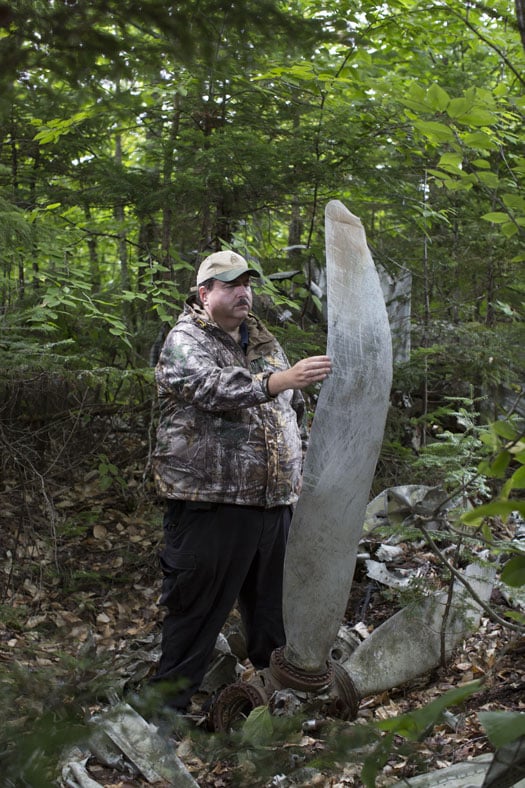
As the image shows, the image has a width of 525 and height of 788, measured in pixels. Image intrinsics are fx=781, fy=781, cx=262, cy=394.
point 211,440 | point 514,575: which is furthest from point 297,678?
point 514,575

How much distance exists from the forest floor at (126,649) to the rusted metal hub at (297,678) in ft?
1.43

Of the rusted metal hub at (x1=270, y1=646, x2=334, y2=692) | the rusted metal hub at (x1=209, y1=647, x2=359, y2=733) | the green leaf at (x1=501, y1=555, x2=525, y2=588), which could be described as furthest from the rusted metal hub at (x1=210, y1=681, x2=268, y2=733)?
the green leaf at (x1=501, y1=555, x2=525, y2=588)

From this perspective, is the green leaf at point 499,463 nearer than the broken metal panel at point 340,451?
Yes

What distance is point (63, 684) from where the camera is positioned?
1347 millimetres

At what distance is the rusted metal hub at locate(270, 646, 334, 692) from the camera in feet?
11.4

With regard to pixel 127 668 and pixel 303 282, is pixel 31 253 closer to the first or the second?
pixel 303 282

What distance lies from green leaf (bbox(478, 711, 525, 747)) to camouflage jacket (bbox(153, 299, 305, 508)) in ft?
8.21

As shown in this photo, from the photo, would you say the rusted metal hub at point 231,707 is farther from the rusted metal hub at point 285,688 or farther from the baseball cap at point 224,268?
the baseball cap at point 224,268

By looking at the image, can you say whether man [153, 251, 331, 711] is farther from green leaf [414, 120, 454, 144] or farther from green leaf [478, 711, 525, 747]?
green leaf [478, 711, 525, 747]

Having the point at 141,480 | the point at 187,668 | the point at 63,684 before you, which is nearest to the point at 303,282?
the point at 141,480

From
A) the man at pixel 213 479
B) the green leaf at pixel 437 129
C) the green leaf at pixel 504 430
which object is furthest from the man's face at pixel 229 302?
the green leaf at pixel 504 430

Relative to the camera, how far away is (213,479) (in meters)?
3.75

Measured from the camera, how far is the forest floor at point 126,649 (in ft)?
4.35

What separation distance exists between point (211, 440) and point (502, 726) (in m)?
2.67
